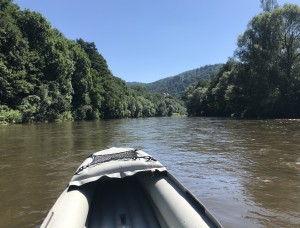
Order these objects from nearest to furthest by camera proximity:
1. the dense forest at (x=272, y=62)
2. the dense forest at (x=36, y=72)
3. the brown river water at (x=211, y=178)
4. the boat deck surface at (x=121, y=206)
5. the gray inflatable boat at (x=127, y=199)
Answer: the gray inflatable boat at (x=127, y=199) → the boat deck surface at (x=121, y=206) → the brown river water at (x=211, y=178) → the dense forest at (x=36, y=72) → the dense forest at (x=272, y=62)

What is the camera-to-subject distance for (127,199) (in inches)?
226

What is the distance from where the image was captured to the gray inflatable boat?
3687 mm

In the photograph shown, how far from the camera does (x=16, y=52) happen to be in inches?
1475

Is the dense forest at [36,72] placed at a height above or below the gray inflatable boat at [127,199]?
above

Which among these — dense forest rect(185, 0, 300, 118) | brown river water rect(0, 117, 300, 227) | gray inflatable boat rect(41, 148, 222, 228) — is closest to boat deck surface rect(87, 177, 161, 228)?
gray inflatable boat rect(41, 148, 222, 228)

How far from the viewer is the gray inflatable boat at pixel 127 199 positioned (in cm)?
369

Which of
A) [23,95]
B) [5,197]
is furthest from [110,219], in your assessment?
[23,95]

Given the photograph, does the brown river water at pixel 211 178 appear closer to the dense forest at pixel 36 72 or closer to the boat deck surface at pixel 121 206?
the boat deck surface at pixel 121 206

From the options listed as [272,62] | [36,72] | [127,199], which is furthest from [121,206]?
[272,62]

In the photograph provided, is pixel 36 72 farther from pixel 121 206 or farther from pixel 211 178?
pixel 121 206

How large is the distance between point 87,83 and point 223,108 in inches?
953

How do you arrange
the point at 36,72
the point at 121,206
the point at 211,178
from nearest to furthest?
the point at 121,206
the point at 211,178
the point at 36,72

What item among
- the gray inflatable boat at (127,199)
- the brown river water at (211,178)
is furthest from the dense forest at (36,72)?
the gray inflatable boat at (127,199)

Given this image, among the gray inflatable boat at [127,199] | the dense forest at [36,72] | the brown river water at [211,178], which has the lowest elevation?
the brown river water at [211,178]
